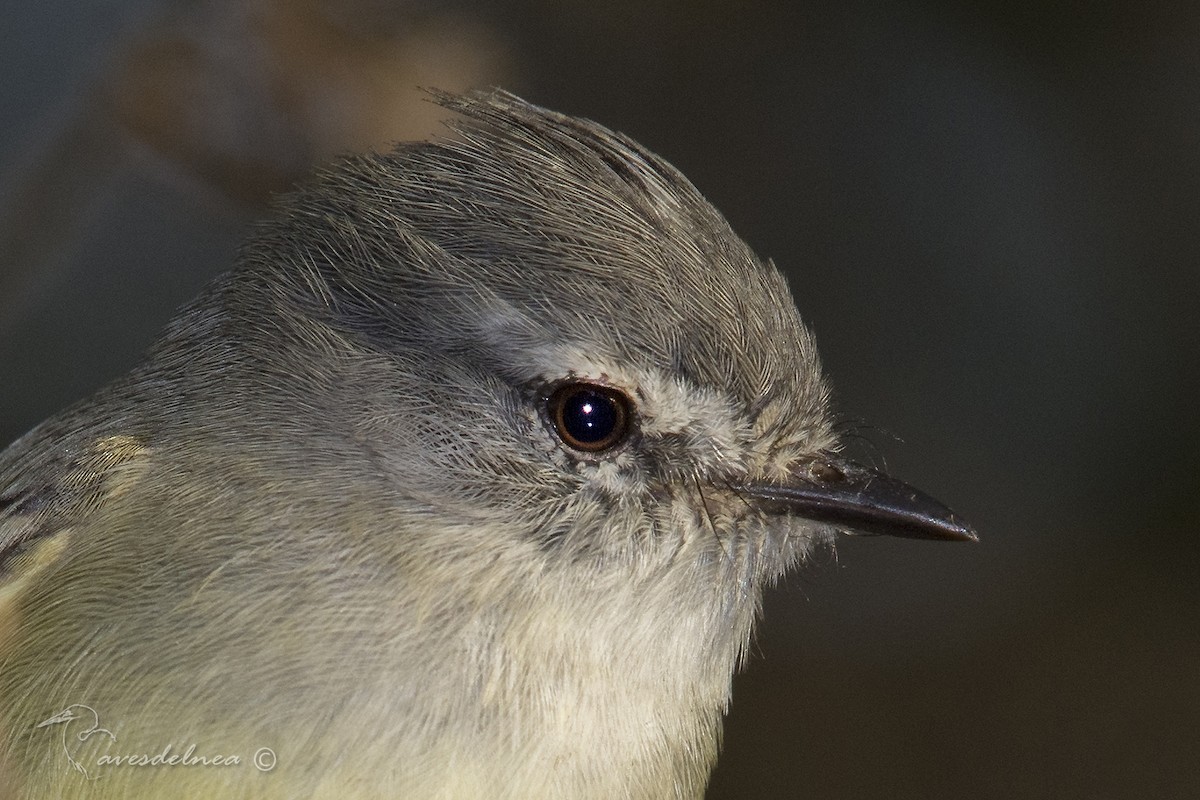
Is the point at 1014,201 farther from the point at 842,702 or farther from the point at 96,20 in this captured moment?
the point at 96,20

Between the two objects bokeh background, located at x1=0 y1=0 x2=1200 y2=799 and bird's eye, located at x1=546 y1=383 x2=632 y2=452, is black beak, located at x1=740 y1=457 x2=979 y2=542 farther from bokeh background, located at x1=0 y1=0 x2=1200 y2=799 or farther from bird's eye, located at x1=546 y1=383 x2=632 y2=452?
bokeh background, located at x1=0 y1=0 x2=1200 y2=799

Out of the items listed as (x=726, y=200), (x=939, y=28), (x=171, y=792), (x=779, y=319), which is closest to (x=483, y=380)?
(x=779, y=319)

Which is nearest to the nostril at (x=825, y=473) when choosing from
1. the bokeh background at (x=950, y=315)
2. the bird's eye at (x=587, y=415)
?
the bird's eye at (x=587, y=415)

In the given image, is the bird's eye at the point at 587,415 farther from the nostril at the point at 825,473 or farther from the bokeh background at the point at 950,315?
the bokeh background at the point at 950,315

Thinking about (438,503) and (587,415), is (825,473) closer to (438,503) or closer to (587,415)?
(587,415)

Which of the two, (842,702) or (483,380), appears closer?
(483,380)

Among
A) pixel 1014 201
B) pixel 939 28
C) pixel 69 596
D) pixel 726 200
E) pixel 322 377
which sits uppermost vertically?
pixel 939 28

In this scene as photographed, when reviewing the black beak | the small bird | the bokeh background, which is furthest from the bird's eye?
the bokeh background

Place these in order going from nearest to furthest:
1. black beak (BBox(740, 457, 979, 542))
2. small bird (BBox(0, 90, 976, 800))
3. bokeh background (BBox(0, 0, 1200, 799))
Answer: small bird (BBox(0, 90, 976, 800)) < black beak (BBox(740, 457, 979, 542)) < bokeh background (BBox(0, 0, 1200, 799))

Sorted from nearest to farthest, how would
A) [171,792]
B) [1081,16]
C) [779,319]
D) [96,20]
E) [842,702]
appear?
[171,792]
[779,319]
[96,20]
[1081,16]
[842,702]
